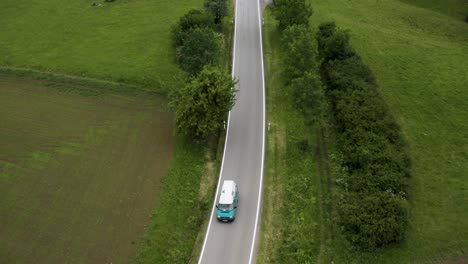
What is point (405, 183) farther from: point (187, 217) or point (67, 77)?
point (67, 77)

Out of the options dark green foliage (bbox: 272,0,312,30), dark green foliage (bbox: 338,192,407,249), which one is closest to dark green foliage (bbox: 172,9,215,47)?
dark green foliage (bbox: 272,0,312,30)

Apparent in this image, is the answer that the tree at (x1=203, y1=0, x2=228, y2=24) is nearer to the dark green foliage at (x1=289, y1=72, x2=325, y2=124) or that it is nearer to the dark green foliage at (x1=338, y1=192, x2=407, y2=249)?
the dark green foliage at (x1=289, y1=72, x2=325, y2=124)

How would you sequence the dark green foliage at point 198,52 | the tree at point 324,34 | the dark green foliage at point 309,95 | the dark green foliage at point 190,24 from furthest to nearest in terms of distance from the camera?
the dark green foliage at point 190,24 < the tree at point 324,34 < the dark green foliage at point 198,52 < the dark green foliage at point 309,95

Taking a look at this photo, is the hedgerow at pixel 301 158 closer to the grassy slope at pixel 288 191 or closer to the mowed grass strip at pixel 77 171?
the grassy slope at pixel 288 191

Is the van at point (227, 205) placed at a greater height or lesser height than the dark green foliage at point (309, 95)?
lesser

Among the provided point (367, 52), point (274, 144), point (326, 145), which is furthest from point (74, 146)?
point (367, 52)

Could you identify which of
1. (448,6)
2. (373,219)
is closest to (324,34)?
(373,219)

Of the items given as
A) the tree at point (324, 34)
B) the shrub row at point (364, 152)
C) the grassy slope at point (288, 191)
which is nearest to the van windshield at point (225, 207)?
the grassy slope at point (288, 191)
